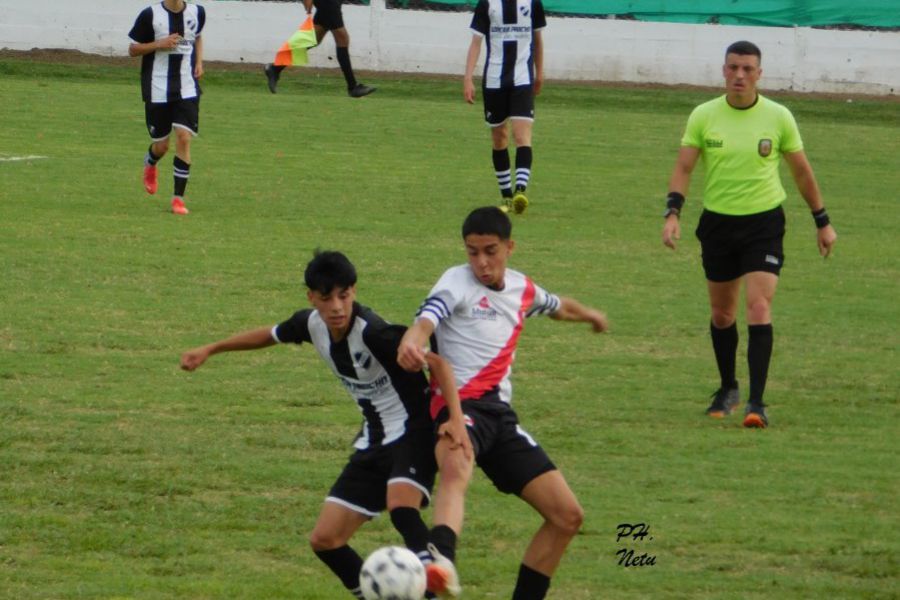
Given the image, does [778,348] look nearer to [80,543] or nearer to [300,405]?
[300,405]

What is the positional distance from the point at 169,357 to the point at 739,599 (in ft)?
15.9

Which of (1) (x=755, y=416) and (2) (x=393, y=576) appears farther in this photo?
(1) (x=755, y=416)

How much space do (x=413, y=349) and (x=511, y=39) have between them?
425 inches

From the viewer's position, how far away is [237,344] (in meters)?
6.38

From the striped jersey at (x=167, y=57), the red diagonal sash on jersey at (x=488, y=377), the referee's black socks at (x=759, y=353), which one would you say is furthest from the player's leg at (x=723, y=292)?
the striped jersey at (x=167, y=57)

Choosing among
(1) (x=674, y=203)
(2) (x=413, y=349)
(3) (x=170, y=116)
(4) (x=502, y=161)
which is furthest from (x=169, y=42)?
(2) (x=413, y=349)

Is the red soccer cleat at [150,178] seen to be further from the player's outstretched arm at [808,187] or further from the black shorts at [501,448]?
the black shorts at [501,448]

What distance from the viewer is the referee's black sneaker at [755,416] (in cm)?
893

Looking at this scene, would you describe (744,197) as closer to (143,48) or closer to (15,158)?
(143,48)

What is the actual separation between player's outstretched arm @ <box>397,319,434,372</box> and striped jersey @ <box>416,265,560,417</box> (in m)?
0.26

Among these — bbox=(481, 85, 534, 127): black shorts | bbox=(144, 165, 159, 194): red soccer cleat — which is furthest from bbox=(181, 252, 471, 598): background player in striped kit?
bbox=(144, 165, 159, 194): red soccer cleat

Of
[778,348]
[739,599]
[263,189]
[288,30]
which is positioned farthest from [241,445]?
[288,30]

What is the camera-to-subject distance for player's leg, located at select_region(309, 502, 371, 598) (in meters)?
6.09

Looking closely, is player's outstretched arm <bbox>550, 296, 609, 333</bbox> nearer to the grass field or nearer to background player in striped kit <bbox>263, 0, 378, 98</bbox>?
the grass field
